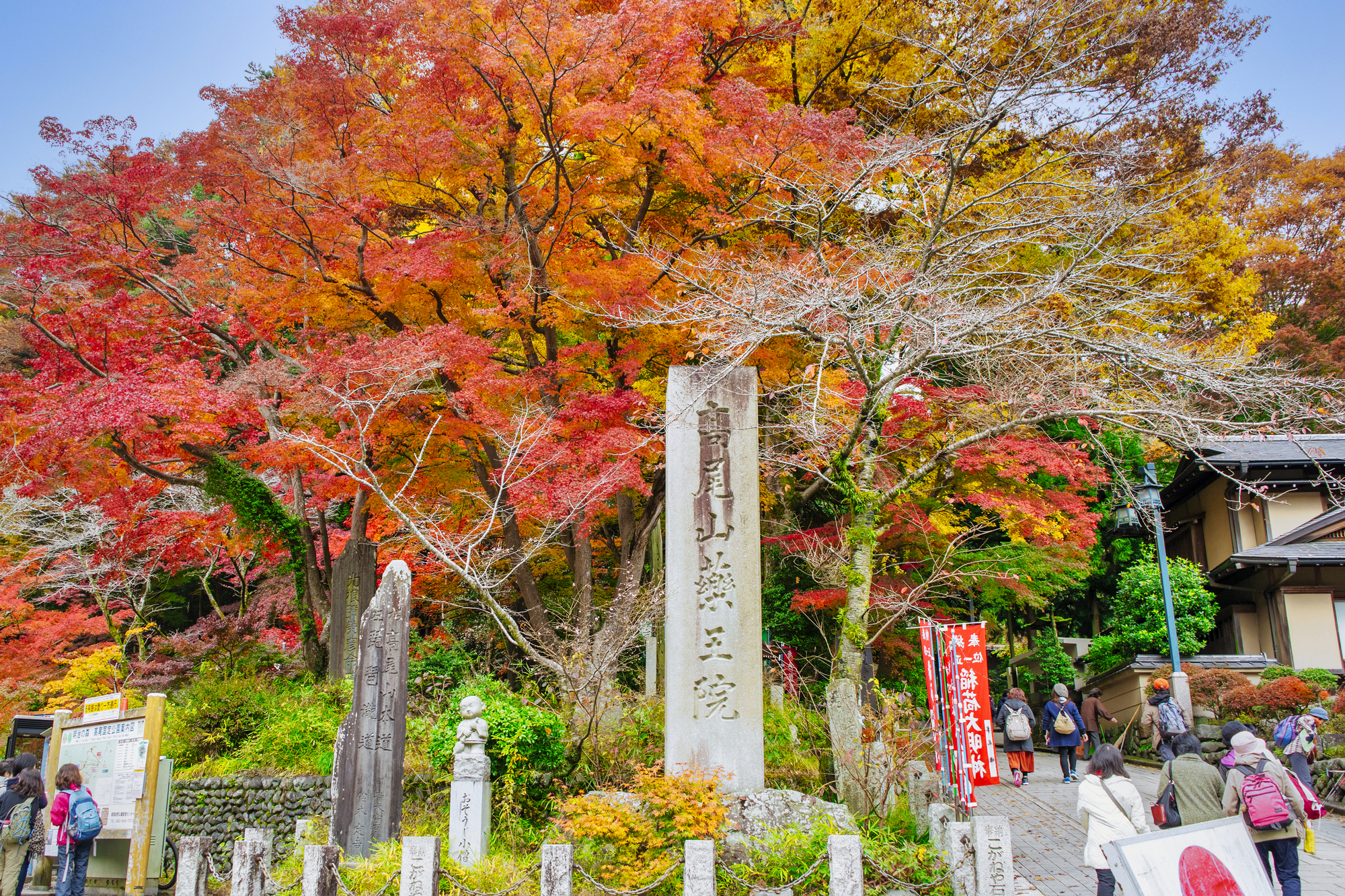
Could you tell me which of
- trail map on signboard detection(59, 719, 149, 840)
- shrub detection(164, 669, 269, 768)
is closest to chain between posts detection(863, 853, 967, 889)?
trail map on signboard detection(59, 719, 149, 840)

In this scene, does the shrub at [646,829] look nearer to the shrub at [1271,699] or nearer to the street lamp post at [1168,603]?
the street lamp post at [1168,603]

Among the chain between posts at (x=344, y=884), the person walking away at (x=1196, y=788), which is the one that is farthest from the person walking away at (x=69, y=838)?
the person walking away at (x=1196, y=788)

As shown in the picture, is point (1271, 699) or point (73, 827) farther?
point (1271, 699)

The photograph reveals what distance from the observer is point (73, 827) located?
844 cm

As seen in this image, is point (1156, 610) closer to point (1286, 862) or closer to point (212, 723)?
point (1286, 862)

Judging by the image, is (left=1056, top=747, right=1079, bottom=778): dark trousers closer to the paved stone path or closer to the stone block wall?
the paved stone path

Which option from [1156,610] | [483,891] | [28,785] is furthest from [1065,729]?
[28,785]

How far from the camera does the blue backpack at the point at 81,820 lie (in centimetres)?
845

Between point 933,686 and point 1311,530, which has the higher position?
point 1311,530

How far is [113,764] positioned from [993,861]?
33.2 ft

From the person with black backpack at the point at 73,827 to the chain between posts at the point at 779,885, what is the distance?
6.48 m

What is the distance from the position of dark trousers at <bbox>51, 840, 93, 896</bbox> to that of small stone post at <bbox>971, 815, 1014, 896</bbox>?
8608 mm

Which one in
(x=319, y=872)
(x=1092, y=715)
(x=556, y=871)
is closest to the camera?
(x=556, y=871)

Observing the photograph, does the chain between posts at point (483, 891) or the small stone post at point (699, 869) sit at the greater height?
the small stone post at point (699, 869)
